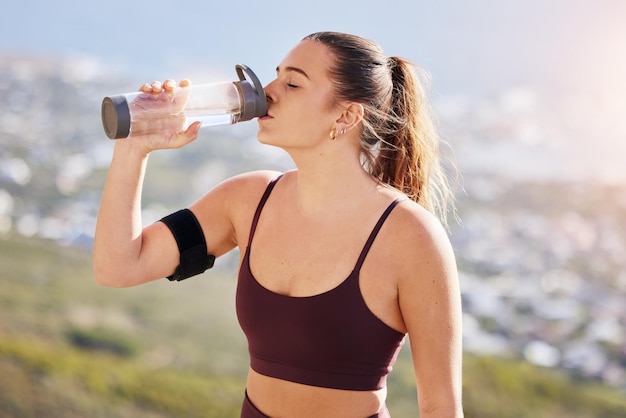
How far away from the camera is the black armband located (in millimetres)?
1556

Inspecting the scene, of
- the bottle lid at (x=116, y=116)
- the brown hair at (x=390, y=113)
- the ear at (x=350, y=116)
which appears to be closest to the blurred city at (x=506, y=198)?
the brown hair at (x=390, y=113)

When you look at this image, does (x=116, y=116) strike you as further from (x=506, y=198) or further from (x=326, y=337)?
(x=506, y=198)

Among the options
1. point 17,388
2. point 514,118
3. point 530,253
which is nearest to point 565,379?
point 530,253

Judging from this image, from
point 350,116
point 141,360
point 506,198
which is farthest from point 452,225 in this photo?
point 350,116

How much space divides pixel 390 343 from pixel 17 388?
2796 millimetres

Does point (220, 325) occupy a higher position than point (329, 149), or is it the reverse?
point (329, 149)

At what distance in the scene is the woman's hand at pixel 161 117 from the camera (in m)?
1.39

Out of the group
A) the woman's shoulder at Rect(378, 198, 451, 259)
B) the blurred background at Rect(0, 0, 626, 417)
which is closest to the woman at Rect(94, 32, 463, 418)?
the woman's shoulder at Rect(378, 198, 451, 259)

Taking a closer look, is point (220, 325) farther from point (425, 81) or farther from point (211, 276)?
point (425, 81)

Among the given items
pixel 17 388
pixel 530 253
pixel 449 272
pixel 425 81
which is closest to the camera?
pixel 449 272

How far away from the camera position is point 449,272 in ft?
4.43

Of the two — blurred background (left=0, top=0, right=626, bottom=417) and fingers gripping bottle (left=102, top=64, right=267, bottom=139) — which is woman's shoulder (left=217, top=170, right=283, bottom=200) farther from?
blurred background (left=0, top=0, right=626, bottom=417)

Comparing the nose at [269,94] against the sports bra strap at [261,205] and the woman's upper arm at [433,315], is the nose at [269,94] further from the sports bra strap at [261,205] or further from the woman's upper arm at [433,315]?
the woman's upper arm at [433,315]

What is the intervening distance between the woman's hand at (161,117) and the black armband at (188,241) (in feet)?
0.52
